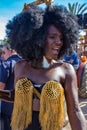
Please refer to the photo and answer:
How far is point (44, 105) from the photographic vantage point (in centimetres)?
186

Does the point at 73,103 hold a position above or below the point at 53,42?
below

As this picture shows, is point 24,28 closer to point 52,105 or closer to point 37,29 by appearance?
point 37,29

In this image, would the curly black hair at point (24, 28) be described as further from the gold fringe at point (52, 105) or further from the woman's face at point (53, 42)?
the gold fringe at point (52, 105)

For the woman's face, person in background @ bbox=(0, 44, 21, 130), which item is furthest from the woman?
person in background @ bbox=(0, 44, 21, 130)

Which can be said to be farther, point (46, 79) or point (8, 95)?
point (8, 95)

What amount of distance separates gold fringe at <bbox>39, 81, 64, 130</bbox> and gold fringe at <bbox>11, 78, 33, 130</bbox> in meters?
0.08

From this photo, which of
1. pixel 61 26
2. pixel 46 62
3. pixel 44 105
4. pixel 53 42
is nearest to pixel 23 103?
pixel 44 105

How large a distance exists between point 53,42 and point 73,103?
1.25 feet

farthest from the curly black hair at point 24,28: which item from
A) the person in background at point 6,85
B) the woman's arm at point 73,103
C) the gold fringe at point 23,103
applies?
the person in background at point 6,85

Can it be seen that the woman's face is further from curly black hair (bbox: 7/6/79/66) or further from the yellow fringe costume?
the yellow fringe costume

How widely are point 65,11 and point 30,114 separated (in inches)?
26.6

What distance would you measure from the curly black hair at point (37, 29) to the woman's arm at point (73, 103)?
0.72ft

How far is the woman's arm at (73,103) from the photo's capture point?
1.88 metres

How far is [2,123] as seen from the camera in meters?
2.37
